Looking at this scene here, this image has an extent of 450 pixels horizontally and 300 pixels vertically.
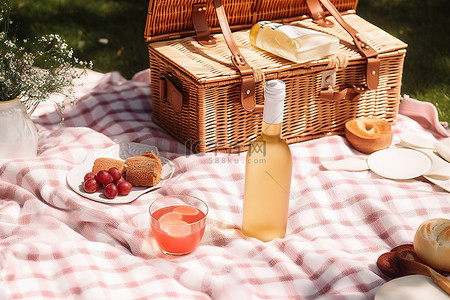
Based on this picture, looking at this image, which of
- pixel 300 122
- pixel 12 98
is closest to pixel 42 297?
pixel 12 98

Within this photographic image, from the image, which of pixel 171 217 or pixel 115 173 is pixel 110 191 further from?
pixel 171 217

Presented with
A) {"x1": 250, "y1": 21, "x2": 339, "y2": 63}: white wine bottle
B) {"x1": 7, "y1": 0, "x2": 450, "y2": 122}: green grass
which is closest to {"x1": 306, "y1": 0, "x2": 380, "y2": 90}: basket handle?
{"x1": 250, "y1": 21, "x2": 339, "y2": 63}: white wine bottle

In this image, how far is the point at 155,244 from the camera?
1.66 m

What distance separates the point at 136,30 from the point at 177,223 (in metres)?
1.87

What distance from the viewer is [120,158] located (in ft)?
6.68

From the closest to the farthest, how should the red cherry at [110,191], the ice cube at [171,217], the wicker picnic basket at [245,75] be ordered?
the ice cube at [171,217]
the red cherry at [110,191]
the wicker picnic basket at [245,75]

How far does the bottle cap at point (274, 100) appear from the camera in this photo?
139 cm

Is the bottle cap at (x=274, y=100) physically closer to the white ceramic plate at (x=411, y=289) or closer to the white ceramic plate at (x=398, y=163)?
the white ceramic plate at (x=411, y=289)

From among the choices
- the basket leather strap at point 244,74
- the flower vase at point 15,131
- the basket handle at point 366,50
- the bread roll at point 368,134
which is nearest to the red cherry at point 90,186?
the flower vase at point 15,131

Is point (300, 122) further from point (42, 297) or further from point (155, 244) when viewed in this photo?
point (42, 297)

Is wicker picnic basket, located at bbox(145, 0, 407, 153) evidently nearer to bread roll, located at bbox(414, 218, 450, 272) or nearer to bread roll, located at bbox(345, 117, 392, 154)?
bread roll, located at bbox(345, 117, 392, 154)

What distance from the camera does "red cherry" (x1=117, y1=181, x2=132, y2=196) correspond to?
183cm

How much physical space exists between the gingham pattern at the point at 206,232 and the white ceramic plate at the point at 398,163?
0.03 m

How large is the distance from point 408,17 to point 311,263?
2217 millimetres
